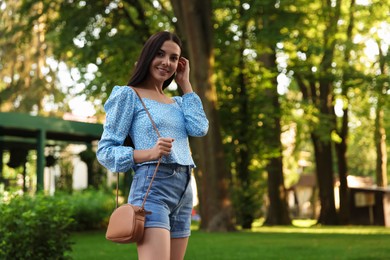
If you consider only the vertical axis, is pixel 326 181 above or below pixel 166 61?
below

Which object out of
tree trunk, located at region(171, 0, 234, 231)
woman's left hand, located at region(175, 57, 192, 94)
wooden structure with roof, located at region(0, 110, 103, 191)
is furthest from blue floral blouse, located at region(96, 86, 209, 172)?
wooden structure with roof, located at region(0, 110, 103, 191)

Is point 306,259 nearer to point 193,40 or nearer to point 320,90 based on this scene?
point 193,40

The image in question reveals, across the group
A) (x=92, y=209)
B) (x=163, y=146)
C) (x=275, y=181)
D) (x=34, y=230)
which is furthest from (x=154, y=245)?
(x=275, y=181)

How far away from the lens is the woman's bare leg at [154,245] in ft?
10.1

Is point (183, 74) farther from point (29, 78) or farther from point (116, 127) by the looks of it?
point (29, 78)

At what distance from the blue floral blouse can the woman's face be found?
0.13 meters

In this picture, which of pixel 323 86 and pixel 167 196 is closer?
pixel 167 196

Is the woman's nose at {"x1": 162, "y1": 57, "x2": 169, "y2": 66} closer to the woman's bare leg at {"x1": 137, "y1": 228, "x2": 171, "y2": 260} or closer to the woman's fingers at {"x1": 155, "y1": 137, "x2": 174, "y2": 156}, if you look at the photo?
the woman's fingers at {"x1": 155, "y1": 137, "x2": 174, "y2": 156}

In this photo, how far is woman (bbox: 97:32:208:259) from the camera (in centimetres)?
314

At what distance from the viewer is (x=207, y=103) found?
709 inches

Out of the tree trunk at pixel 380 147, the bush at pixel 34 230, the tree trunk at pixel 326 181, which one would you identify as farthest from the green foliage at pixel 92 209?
the tree trunk at pixel 380 147

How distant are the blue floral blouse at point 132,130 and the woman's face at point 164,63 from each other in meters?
0.13

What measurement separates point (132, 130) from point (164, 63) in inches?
13.7

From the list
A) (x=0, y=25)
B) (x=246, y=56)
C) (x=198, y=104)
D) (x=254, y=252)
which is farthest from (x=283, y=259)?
(x=0, y=25)
